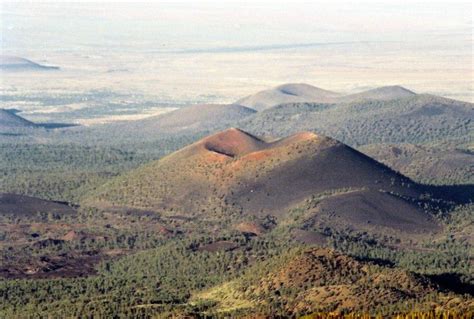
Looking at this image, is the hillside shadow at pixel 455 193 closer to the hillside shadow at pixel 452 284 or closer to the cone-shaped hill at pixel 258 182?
the cone-shaped hill at pixel 258 182

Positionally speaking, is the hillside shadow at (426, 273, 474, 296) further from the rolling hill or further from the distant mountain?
the distant mountain

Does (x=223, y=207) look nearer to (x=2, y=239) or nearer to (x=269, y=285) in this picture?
(x=2, y=239)

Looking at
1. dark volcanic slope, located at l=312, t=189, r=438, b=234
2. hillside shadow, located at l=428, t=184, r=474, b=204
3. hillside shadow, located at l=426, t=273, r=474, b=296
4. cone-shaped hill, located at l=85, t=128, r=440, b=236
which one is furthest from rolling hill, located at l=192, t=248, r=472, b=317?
hillside shadow, located at l=428, t=184, r=474, b=204

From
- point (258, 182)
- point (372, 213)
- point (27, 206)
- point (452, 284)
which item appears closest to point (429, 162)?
point (258, 182)

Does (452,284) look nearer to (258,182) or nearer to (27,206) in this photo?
(258,182)

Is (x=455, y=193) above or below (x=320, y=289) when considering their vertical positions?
below

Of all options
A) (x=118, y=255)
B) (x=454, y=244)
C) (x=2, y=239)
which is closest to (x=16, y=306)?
(x=118, y=255)

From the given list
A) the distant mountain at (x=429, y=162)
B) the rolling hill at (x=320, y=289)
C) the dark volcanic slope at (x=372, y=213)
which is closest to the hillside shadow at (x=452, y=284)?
the rolling hill at (x=320, y=289)
